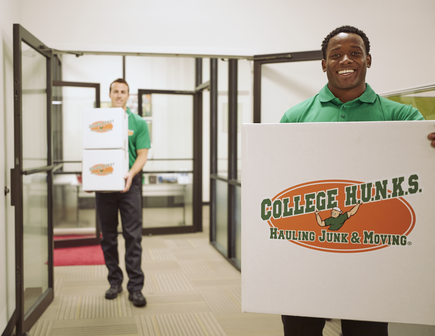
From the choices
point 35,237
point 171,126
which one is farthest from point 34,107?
point 171,126

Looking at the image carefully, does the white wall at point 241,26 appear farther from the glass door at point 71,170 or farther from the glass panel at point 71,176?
the glass panel at point 71,176

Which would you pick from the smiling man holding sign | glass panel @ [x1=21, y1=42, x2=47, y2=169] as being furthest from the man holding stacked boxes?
the smiling man holding sign

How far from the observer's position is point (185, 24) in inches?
106

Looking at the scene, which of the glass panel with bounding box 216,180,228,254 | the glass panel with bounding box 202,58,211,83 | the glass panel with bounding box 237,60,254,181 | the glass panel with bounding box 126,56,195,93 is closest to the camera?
the glass panel with bounding box 237,60,254,181

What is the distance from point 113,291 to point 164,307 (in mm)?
384

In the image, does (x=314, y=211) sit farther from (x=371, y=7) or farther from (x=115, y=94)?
(x=371, y=7)

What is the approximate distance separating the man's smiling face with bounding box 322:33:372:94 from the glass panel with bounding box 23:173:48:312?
1699 mm

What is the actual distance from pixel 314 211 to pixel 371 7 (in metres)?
2.36

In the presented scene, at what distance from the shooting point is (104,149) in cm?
241

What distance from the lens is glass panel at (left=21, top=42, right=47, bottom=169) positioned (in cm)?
217

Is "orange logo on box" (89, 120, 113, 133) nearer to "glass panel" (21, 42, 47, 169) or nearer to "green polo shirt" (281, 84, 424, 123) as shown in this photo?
"glass panel" (21, 42, 47, 169)

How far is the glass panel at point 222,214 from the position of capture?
13.1 ft

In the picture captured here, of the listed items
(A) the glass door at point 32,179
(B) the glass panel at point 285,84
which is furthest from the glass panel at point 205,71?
(A) the glass door at point 32,179

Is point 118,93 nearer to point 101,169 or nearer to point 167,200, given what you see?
point 101,169
